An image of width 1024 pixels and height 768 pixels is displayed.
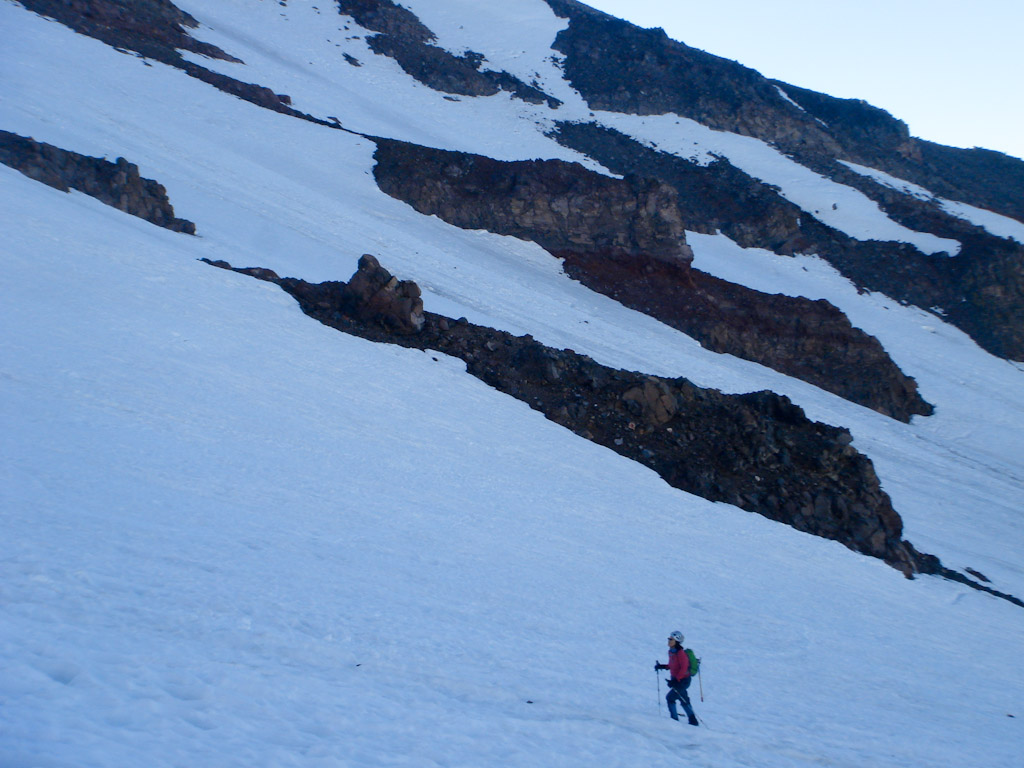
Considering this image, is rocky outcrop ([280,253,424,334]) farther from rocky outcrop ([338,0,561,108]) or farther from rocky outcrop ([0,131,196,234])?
rocky outcrop ([338,0,561,108])

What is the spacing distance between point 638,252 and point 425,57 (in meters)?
28.8

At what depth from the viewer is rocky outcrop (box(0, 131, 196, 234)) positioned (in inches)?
721

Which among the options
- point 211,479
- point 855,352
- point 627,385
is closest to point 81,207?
point 211,479

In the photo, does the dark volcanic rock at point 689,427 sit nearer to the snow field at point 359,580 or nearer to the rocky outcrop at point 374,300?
the rocky outcrop at point 374,300

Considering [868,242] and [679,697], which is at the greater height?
[868,242]

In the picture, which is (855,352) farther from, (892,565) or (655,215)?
(892,565)

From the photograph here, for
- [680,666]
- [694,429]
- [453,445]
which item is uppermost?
[694,429]

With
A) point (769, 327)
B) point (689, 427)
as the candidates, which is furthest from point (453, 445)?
point (769, 327)

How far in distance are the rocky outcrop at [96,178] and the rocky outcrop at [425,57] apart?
33.4 metres

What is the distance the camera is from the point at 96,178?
19406 millimetres

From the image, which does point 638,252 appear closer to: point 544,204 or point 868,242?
point 544,204

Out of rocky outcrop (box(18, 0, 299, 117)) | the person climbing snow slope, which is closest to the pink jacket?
the person climbing snow slope

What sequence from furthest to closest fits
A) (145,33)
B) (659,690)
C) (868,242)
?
1. (868,242)
2. (145,33)
3. (659,690)

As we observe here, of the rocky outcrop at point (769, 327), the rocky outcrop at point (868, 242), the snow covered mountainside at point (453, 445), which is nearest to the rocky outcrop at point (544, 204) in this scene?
the snow covered mountainside at point (453, 445)
